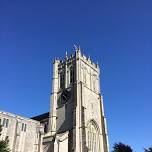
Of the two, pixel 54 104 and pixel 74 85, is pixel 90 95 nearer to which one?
pixel 74 85

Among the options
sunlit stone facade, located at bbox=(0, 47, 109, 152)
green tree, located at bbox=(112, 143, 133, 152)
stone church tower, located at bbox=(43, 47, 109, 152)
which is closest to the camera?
green tree, located at bbox=(112, 143, 133, 152)

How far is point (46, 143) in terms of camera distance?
55344mm

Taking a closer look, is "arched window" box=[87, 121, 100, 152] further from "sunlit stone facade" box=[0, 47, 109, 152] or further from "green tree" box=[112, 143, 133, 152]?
"green tree" box=[112, 143, 133, 152]

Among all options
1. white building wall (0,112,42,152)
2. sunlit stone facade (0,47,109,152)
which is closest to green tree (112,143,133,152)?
sunlit stone facade (0,47,109,152)

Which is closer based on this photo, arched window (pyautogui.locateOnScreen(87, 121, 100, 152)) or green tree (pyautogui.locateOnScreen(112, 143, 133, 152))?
green tree (pyautogui.locateOnScreen(112, 143, 133, 152))

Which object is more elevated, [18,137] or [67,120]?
[67,120]

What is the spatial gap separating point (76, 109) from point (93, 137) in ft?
26.7

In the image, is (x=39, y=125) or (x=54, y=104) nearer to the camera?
(x=39, y=125)

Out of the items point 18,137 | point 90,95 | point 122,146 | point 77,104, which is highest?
point 90,95

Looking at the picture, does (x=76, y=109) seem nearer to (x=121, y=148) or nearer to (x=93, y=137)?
(x=93, y=137)

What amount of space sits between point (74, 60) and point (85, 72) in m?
4.62

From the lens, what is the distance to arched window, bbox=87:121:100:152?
56.9 meters

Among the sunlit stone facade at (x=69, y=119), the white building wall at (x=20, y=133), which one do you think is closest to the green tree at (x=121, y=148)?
the sunlit stone facade at (x=69, y=119)

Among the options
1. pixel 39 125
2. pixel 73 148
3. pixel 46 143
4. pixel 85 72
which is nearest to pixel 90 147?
pixel 73 148
